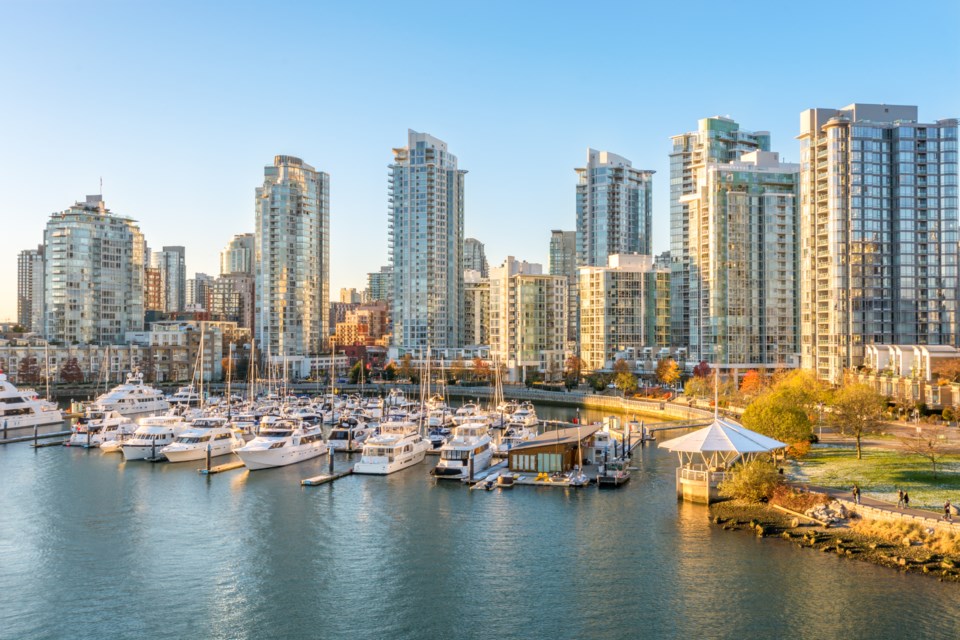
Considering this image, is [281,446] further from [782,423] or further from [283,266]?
[283,266]

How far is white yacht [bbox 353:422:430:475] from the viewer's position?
2566 inches

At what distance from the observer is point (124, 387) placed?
109375 millimetres

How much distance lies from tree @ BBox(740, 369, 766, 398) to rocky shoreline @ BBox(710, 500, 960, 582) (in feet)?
165

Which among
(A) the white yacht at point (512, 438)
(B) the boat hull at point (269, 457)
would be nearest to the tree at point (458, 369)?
(A) the white yacht at point (512, 438)

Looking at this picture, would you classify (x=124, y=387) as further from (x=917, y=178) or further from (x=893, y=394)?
(x=917, y=178)

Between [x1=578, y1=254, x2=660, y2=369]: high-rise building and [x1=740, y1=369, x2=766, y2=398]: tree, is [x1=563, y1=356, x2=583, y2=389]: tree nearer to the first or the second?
[x1=578, y1=254, x2=660, y2=369]: high-rise building

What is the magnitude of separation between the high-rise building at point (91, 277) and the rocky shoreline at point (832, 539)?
158 m

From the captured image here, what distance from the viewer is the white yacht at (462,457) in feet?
208

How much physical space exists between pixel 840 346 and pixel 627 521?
71.5 meters

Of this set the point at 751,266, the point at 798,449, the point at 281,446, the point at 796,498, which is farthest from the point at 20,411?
the point at 751,266

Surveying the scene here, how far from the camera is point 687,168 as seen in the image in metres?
195

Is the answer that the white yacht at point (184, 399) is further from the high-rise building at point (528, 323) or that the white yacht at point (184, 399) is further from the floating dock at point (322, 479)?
the floating dock at point (322, 479)

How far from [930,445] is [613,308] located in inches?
4308

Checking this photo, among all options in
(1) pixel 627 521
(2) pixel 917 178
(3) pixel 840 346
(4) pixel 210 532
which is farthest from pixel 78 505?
(2) pixel 917 178
